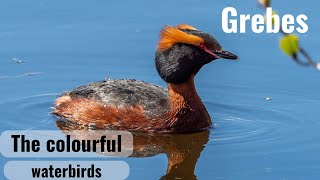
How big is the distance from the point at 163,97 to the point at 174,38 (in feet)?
2.58

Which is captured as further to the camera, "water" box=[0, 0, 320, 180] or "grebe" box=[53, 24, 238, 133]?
"grebe" box=[53, 24, 238, 133]

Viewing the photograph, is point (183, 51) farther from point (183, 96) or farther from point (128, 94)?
point (128, 94)

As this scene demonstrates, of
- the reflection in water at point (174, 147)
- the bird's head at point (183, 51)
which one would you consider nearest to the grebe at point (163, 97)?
the bird's head at point (183, 51)

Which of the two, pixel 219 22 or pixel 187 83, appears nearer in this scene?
pixel 187 83

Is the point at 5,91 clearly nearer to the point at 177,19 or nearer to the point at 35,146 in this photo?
the point at 35,146

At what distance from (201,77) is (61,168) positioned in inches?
133

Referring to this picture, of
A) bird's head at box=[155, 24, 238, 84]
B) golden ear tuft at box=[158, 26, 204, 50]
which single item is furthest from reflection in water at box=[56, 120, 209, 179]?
golden ear tuft at box=[158, 26, 204, 50]

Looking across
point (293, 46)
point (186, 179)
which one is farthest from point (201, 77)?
point (293, 46)

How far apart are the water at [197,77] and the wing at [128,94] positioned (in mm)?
444

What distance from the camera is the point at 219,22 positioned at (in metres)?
12.1

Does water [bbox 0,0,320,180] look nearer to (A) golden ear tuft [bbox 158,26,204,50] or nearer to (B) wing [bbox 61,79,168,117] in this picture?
(B) wing [bbox 61,79,168,117]

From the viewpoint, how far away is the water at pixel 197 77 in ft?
28.8

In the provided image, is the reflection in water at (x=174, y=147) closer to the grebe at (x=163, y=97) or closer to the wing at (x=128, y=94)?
the grebe at (x=163, y=97)

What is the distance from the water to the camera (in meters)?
8.78
